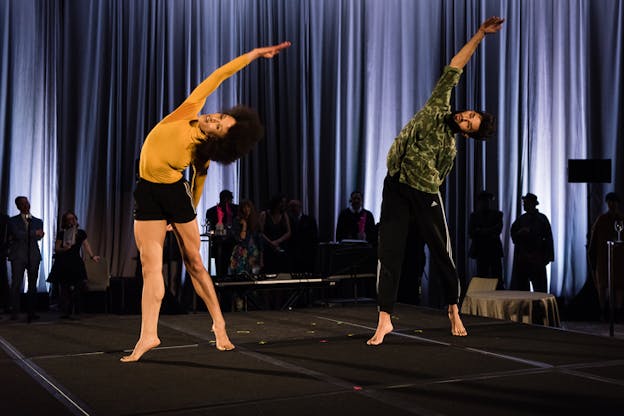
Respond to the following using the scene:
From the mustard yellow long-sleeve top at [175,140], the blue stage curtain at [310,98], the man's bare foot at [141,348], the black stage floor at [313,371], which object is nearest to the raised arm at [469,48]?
the mustard yellow long-sleeve top at [175,140]

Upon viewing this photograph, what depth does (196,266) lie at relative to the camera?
4.03m

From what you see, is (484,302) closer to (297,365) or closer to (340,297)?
(297,365)

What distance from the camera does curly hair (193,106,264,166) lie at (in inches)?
150

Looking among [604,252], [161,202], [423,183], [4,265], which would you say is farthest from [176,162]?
[604,252]

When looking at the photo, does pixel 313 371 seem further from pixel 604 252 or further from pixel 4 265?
pixel 4 265

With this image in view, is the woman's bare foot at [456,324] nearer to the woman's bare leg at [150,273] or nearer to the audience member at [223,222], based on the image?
the woman's bare leg at [150,273]

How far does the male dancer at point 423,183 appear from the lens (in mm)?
4309

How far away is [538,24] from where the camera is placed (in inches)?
371

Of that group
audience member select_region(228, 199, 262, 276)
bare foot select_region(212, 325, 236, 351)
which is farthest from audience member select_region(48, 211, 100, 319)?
bare foot select_region(212, 325, 236, 351)

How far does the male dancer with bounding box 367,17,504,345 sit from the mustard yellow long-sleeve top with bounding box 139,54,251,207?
3.53 feet

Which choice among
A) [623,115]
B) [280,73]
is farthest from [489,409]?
[280,73]

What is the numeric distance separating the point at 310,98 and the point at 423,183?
6038 millimetres

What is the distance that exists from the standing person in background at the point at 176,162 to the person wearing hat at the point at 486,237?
5.37m

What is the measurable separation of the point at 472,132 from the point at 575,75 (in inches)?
224
